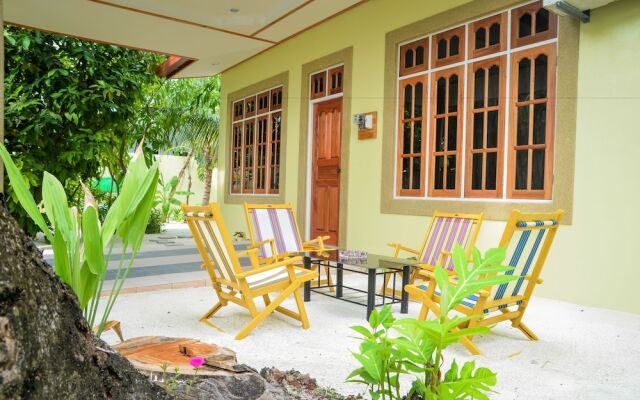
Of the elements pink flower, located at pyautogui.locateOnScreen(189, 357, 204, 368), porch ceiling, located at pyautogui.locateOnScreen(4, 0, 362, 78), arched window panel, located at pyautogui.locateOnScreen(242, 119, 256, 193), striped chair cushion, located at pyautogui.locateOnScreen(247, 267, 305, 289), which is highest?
porch ceiling, located at pyautogui.locateOnScreen(4, 0, 362, 78)

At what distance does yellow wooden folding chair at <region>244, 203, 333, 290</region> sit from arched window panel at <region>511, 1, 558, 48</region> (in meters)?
3.01

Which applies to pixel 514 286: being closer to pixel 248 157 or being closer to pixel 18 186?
pixel 18 186

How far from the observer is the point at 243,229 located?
32.0 feet

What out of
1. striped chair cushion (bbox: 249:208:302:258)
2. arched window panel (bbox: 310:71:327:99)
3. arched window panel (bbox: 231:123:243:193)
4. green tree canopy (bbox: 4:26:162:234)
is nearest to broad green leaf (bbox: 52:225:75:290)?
striped chair cushion (bbox: 249:208:302:258)

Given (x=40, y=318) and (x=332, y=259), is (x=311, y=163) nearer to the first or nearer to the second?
(x=332, y=259)

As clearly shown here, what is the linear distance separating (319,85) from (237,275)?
529 centimetres

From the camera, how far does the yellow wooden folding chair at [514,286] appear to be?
9.31 ft

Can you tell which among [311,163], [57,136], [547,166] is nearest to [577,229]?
[547,166]

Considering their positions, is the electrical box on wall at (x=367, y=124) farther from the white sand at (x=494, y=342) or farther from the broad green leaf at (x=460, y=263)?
the broad green leaf at (x=460, y=263)

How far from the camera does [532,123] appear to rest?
4969 mm

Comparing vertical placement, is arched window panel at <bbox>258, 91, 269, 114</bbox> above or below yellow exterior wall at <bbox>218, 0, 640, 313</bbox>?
above

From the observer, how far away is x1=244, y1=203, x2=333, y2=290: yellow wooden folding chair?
4.77 metres

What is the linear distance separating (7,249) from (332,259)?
3.63m

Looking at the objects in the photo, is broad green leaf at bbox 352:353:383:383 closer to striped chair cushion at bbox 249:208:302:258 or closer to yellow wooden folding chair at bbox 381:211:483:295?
yellow wooden folding chair at bbox 381:211:483:295
